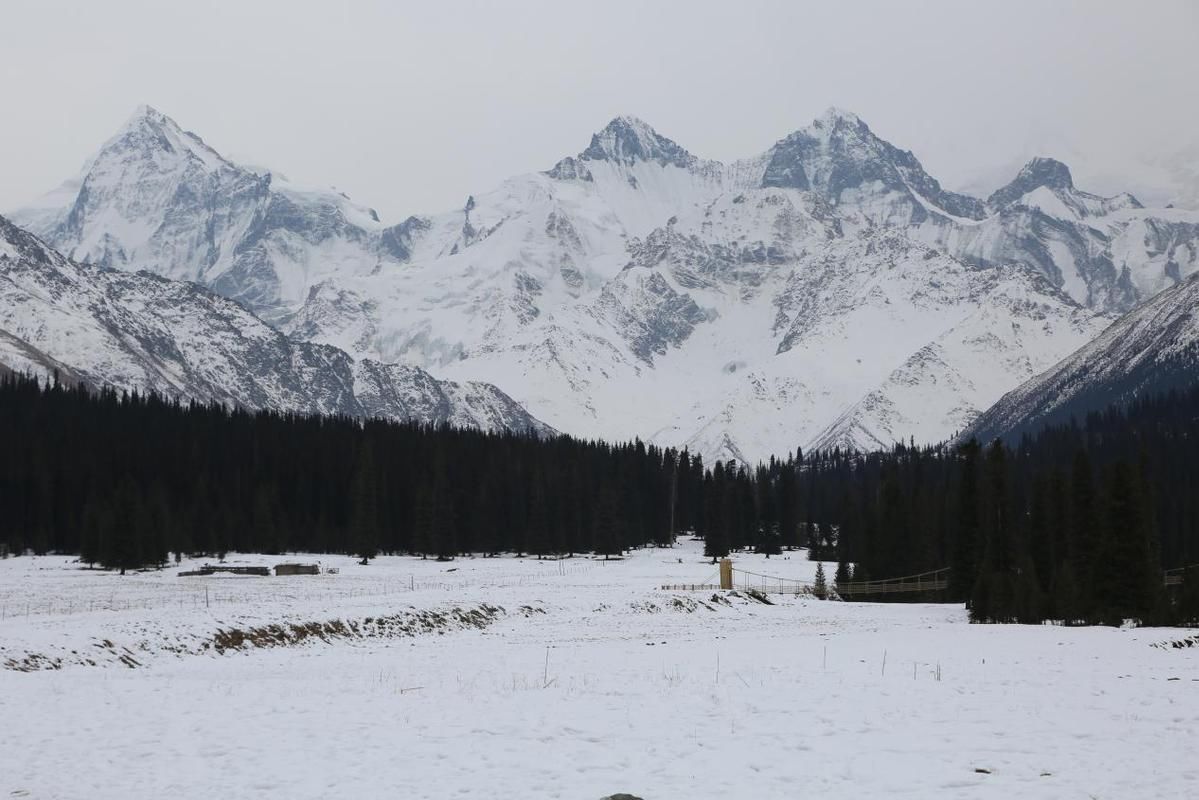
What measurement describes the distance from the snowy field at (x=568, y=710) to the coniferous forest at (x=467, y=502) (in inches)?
983

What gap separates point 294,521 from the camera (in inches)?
4875

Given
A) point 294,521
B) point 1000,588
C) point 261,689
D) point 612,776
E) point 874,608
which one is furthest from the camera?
point 294,521

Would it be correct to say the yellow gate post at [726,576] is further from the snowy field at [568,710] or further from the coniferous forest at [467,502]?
the snowy field at [568,710]

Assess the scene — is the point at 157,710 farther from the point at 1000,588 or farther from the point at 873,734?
the point at 1000,588

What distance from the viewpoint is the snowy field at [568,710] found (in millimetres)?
16703

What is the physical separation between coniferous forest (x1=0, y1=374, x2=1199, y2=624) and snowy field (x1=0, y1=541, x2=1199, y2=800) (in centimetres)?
2497

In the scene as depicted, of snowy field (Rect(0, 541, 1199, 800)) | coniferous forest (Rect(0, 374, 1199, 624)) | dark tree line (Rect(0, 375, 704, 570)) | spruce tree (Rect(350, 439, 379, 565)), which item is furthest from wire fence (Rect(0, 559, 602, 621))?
dark tree line (Rect(0, 375, 704, 570))

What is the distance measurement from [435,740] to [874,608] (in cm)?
5206

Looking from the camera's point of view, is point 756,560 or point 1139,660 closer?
point 1139,660

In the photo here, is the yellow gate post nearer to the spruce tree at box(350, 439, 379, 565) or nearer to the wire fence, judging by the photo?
the wire fence

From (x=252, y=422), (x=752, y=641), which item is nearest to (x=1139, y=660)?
(x=752, y=641)

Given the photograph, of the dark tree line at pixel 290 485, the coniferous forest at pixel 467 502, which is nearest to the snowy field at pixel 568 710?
the coniferous forest at pixel 467 502

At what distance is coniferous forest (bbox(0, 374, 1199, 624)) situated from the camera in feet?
225

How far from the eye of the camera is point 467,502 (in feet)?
422
